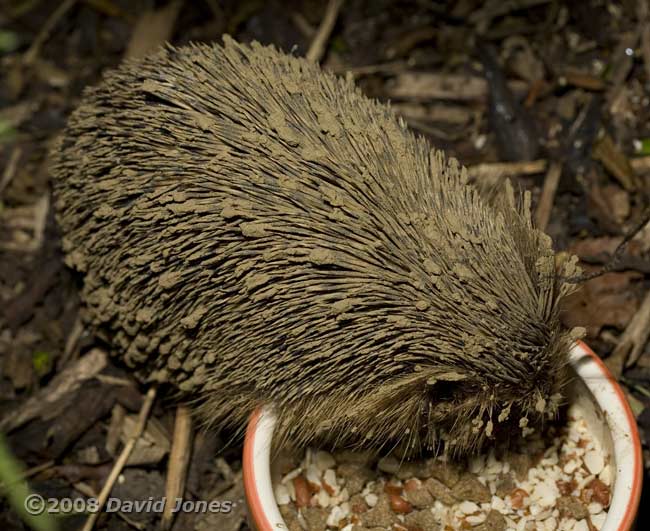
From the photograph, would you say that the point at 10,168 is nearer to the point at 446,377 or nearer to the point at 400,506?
the point at 400,506

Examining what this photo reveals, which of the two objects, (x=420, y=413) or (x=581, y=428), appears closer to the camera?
(x=420, y=413)

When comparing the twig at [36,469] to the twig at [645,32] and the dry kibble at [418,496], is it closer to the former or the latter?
the dry kibble at [418,496]

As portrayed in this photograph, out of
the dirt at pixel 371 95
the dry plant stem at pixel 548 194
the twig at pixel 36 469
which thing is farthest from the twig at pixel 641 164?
the twig at pixel 36 469

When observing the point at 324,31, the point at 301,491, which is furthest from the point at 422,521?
the point at 324,31

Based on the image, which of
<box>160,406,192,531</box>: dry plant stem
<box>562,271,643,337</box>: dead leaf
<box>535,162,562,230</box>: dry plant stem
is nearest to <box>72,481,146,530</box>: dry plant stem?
<box>160,406,192,531</box>: dry plant stem

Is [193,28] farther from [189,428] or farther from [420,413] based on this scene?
[420,413]

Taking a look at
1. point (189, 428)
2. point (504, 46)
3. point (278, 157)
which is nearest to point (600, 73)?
point (504, 46)
